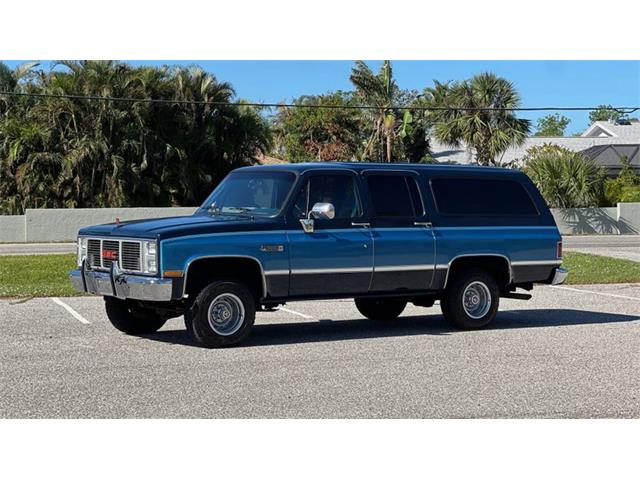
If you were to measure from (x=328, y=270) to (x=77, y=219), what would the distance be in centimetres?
3114

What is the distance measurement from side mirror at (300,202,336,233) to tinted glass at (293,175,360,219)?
108 mm

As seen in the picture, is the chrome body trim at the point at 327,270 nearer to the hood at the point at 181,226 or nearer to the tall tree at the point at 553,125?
the hood at the point at 181,226

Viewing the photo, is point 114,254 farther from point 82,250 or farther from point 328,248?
point 328,248

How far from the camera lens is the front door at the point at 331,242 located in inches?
472

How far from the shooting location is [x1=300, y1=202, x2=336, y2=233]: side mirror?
12.0 meters

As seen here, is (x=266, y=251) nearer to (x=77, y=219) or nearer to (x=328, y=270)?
(x=328, y=270)

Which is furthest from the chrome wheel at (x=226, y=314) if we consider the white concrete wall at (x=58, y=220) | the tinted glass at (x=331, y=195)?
the white concrete wall at (x=58, y=220)

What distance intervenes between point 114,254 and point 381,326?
152 inches

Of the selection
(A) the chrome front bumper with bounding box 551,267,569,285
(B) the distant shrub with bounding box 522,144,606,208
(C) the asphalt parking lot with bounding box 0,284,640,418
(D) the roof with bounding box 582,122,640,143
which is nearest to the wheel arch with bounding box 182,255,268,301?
(C) the asphalt parking lot with bounding box 0,284,640,418

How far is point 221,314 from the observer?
38.1 ft

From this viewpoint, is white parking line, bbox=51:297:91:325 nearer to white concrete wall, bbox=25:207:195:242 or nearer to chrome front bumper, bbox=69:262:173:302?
chrome front bumper, bbox=69:262:173:302

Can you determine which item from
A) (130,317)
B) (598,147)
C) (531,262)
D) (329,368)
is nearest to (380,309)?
(531,262)

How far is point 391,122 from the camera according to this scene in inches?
1978

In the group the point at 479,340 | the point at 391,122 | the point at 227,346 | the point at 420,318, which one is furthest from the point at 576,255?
the point at 391,122
